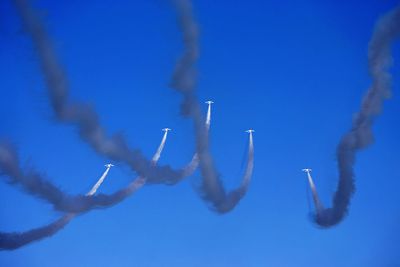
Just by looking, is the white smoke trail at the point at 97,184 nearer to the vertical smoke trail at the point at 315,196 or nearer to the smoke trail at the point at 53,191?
the smoke trail at the point at 53,191

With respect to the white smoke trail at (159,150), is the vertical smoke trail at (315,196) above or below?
below

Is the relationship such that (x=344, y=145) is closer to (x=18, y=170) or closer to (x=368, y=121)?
(x=368, y=121)

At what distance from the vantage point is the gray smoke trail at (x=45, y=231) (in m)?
21.9

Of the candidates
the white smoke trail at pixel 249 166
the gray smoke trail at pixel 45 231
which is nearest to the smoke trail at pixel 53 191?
the gray smoke trail at pixel 45 231

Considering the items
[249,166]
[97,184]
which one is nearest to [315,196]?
[249,166]

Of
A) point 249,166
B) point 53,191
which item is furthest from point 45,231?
point 249,166

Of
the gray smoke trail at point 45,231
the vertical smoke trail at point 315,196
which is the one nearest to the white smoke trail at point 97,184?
the gray smoke trail at point 45,231

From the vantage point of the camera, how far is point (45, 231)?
2291 centimetres

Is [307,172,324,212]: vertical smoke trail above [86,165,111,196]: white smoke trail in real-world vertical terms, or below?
below

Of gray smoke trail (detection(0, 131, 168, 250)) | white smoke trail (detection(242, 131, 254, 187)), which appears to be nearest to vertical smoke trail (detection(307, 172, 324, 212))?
white smoke trail (detection(242, 131, 254, 187))

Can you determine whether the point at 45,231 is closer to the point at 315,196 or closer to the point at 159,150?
the point at 159,150

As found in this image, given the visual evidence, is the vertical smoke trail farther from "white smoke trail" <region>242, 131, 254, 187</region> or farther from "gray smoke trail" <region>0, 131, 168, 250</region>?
"gray smoke trail" <region>0, 131, 168, 250</region>

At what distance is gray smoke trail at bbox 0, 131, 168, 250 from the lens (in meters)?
21.9

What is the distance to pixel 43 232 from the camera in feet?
75.0
